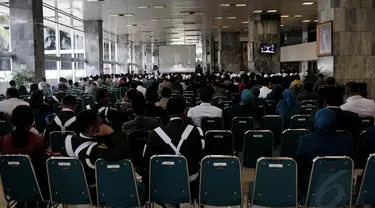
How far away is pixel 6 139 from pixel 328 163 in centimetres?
344

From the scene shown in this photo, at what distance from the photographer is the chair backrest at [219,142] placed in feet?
19.7

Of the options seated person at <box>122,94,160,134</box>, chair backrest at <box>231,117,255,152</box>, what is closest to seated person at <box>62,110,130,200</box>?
seated person at <box>122,94,160,134</box>

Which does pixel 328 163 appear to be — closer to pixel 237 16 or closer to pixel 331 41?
pixel 331 41

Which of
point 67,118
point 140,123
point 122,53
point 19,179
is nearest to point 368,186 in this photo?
point 140,123

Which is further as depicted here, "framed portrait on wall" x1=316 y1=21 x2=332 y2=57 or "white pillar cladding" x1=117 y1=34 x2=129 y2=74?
"white pillar cladding" x1=117 y1=34 x2=129 y2=74

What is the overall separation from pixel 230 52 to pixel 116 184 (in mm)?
34095

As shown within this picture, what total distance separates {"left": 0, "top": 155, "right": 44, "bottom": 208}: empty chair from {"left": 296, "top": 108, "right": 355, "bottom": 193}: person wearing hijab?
282 cm

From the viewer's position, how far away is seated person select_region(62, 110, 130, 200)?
4.23m

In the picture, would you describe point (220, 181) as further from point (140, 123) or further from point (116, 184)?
point (140, 123)

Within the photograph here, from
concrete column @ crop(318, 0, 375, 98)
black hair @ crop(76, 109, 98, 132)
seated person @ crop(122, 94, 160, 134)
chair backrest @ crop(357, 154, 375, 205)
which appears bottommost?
chair backrest @ crop(357, 154, 375, 205)

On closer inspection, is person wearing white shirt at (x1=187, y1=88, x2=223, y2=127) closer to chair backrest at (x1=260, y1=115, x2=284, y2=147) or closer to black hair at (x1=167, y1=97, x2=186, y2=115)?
chair backrest at (x1=260, y1=115, x2=284, y2=147)

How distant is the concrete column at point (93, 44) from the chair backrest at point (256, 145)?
22882 mm

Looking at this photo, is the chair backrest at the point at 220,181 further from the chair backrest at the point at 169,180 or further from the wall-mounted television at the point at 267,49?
the wall-mounted television at the point at 267,49


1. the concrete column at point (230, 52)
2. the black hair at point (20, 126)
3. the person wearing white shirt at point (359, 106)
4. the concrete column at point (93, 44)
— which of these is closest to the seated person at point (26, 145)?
the black hair at point (20, 126)
